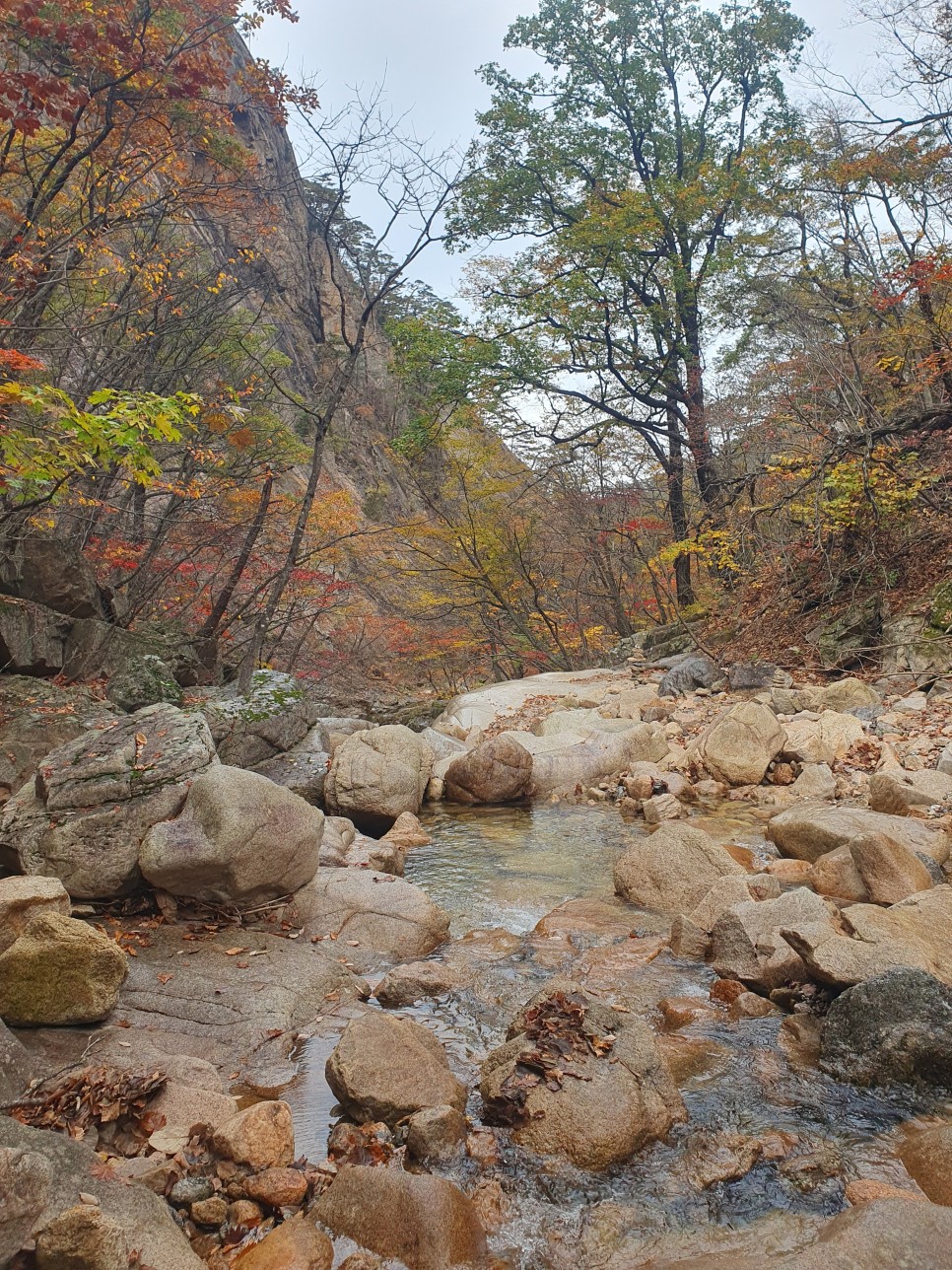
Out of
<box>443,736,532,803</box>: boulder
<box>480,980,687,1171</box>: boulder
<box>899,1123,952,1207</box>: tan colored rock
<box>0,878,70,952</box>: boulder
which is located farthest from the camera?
<box>443,736,532,803</box>: boulder

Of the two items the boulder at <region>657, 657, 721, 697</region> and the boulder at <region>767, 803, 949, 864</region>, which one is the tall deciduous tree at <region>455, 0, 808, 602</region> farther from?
the boulder at <region>767, 803, 949, 864</region>

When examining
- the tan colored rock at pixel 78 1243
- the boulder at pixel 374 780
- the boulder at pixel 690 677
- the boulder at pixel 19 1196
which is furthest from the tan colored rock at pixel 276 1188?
the boulder at pixel 690 677

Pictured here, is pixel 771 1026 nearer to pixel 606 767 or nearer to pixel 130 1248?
pixel 130 1248

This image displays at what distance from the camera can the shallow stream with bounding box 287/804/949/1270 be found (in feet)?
8.50

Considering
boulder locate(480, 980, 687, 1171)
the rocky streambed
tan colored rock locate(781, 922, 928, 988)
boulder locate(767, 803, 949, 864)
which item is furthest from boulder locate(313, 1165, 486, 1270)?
boulder locate(767, 803, 949, 864)

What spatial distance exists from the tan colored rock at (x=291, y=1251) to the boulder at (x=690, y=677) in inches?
434

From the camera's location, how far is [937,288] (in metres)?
12.5

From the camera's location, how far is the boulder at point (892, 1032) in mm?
3229

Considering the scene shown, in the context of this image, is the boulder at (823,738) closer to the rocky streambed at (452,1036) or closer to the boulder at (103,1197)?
the rocky streambed at (452,1036)

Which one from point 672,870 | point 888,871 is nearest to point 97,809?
point 672,870

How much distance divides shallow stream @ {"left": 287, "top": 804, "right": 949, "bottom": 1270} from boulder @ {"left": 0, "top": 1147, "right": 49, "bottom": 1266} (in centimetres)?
123

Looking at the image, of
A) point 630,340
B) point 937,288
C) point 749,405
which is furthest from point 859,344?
point 630,340

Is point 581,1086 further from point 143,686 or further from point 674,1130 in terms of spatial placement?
point 143,686

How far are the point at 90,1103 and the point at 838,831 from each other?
5352mm
